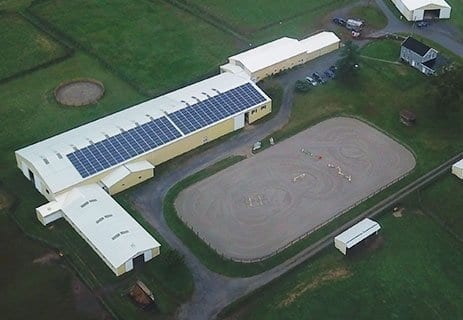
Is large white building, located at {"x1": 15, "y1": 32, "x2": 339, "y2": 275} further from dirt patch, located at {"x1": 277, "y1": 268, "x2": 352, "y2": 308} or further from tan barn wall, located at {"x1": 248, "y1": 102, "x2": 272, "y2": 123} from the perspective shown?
dirt patch, located at {"x1": 277, "y1": 268, "x2": 352, "y2": 308}

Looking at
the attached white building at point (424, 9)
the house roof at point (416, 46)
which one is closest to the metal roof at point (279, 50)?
the house roof at point (416, 46)

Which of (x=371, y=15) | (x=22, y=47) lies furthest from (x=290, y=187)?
(x=22, y=47)

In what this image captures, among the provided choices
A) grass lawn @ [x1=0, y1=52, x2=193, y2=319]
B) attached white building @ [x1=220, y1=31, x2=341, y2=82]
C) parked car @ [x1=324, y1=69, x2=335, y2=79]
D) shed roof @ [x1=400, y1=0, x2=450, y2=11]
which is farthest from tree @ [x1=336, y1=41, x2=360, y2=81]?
grass lawn @ [x1=0, y1=52, x2=193, y2=319]

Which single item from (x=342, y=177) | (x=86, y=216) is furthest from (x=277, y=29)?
(x=86, y=216)

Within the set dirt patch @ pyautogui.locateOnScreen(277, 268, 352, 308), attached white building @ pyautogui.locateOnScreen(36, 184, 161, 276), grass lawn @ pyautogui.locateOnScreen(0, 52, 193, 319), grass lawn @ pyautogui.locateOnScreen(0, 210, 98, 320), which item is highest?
attached white building @ pyautogui.locateOnScreen(36, 184, 161, 276)

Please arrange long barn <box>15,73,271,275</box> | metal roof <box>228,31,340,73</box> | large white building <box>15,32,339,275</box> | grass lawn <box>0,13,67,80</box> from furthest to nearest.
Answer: grass lawn <box>0,13,67,80</box>
metal roof <box>228,31,340,73</box>
large white building <box>15,32,339,275</box>
long barn <box>15,73,271,275</box>
